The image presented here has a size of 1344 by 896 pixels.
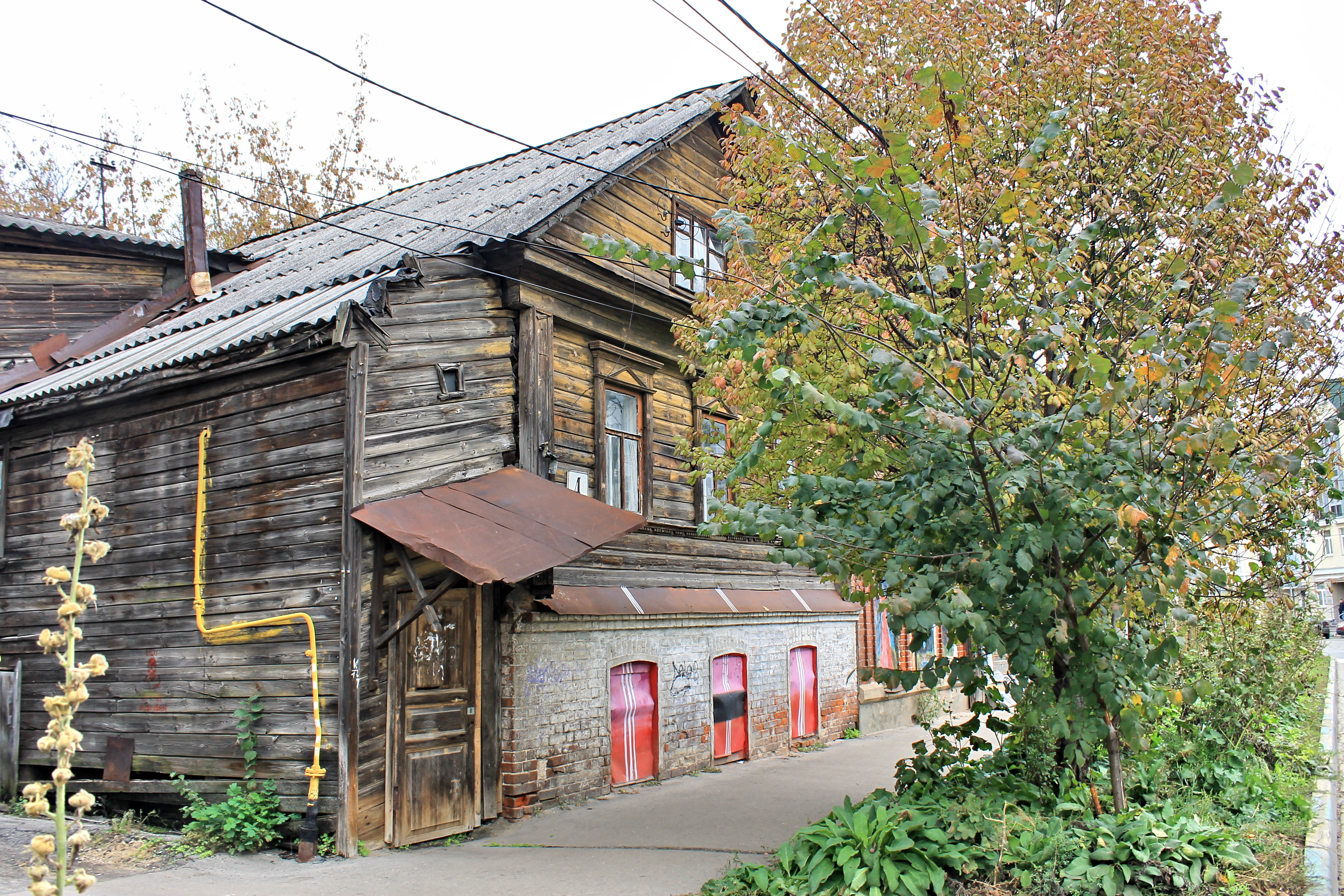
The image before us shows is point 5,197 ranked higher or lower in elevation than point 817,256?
higher

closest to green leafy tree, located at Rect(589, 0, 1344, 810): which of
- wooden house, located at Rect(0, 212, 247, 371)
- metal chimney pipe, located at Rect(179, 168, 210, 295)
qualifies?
metal chimney pipe, located at Rect(179, 168, 210, 295)

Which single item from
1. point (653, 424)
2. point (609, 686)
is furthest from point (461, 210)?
point (609, 686)

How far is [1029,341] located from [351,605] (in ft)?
17.9

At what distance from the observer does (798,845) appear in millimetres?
6465

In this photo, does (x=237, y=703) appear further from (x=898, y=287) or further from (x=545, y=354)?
(x=898, y=287)

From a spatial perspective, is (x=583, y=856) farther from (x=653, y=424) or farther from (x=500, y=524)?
(x=653, y=424)

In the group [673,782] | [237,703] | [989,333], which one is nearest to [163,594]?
[237,703]

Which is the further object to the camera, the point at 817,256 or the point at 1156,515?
the point at 817,256

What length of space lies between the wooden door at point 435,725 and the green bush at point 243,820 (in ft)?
2.91

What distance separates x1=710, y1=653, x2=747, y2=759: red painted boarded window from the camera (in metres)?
12.4

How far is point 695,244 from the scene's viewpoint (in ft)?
44.2

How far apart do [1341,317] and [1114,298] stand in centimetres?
186

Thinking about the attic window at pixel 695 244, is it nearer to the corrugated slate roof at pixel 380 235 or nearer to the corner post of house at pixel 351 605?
the corrugated slate roof at pixel 380 235

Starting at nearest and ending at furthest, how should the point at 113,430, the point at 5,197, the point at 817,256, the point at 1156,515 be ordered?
the point at 1156,515, the point at 817,256, the point at 113,430, the point at 5,197
